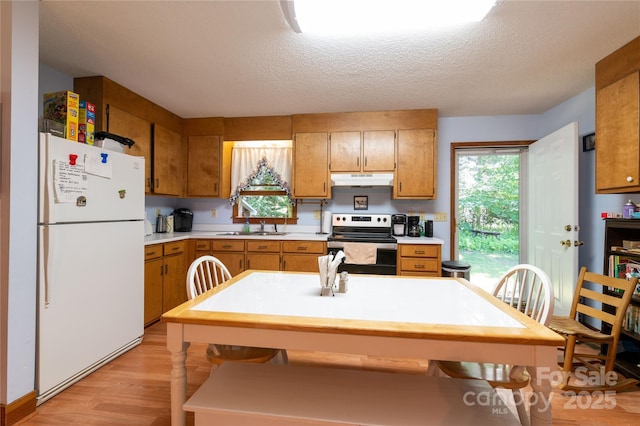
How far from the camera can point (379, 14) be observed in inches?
68.5

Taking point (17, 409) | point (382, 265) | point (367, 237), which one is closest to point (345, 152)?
point (367, 237)

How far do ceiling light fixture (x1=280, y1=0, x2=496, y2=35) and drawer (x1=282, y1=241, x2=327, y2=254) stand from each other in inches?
82.0

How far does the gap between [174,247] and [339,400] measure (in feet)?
8.62

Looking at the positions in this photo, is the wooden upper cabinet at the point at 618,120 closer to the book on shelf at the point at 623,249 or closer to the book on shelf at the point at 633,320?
the book on shelf at the point at 623,249

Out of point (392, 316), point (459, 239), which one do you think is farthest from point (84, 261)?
point (459, 239)

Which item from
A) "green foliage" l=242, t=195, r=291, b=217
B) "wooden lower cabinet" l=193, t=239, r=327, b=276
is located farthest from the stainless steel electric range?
"green foliage" l=242, t=195, r=291, b=217

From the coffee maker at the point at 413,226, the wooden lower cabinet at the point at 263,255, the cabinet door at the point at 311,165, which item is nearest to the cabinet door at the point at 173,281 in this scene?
the wooden lower cabinet at the point at 263,255

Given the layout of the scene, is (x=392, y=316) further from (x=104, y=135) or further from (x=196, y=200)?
(x=196, y=200)

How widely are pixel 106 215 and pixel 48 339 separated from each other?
82cm

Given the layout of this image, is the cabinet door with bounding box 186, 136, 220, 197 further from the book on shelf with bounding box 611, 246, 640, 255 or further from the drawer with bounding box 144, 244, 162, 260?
the book on shelf with bounding box 611, 246, 640, 255

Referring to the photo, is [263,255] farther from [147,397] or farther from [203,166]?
[147,397]

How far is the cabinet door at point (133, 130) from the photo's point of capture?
8.82 feet

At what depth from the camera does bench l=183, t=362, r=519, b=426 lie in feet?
3.68

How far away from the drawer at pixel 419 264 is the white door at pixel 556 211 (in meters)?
1.05
